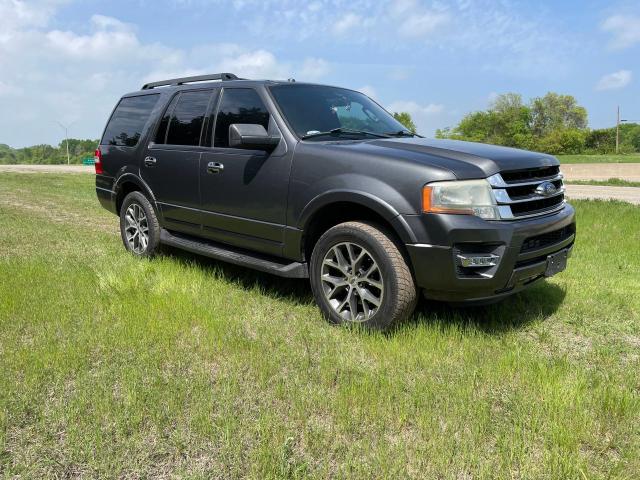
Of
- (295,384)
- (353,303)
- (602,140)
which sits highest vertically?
(602,140)

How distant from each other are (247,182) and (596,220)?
684cm

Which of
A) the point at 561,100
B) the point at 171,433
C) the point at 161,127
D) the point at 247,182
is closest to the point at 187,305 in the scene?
the point at 247,182

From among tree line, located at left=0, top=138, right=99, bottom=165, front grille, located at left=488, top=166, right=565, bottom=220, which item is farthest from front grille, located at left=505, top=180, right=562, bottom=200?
tree line, located at left=0, top=138, right=99, bottom=165

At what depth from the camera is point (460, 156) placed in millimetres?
3689

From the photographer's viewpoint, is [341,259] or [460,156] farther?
[341,259]

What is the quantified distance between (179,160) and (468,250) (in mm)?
3101

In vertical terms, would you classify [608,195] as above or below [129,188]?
below

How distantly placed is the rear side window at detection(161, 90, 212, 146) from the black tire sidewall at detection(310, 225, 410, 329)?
190 centimetres

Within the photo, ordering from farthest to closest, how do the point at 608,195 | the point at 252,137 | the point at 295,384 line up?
the point at 608,195 → the point at 252,137 → the point at 295,384

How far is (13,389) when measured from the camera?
9.68ft

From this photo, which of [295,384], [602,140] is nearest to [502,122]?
[602,140]

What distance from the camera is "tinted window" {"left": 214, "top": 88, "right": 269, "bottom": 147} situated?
184 inches

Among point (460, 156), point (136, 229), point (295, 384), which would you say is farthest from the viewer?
point (136, 229)

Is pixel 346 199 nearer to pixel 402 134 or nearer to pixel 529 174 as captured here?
pixel 529 174
